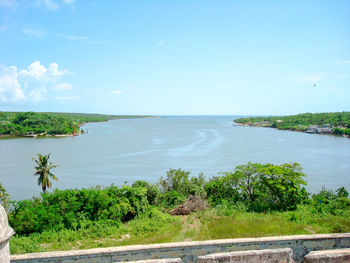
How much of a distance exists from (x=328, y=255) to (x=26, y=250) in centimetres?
776

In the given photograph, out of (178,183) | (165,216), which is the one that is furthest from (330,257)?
(178,183)

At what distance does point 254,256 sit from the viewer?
6312mm

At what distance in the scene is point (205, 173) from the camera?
1151 inches

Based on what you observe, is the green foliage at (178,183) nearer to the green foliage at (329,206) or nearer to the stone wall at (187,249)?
the green foliage at (329,206)

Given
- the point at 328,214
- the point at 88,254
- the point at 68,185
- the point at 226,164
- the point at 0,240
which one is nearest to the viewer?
the point at 0,240

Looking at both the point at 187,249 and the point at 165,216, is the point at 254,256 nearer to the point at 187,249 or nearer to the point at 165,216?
the point at 187,249

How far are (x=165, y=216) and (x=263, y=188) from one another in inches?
203

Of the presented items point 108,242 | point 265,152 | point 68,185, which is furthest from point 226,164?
point 108,242

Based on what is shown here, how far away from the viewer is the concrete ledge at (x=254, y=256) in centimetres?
621

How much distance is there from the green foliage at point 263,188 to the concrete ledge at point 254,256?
14.6ft

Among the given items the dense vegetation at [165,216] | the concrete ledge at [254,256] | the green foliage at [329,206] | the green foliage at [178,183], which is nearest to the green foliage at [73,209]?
the dense vegetation at [165,216]

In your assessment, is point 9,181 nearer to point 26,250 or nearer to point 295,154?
point 26,250

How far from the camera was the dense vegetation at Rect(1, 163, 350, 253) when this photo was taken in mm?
8367

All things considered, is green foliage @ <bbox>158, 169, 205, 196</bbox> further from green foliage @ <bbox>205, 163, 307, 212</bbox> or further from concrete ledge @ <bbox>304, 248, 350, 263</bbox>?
concrete ledge @ <bbox>304, 248, 350, 263</bbox>
